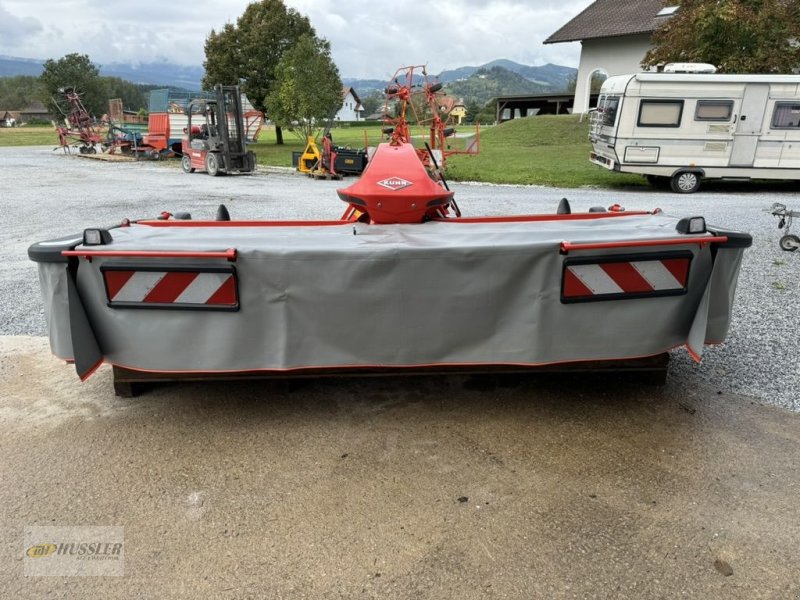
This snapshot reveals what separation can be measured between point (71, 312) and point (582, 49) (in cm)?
3425

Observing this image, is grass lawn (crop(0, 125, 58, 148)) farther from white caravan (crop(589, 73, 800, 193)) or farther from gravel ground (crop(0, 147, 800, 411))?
white caravan (crop(589, 73, 800, 193))

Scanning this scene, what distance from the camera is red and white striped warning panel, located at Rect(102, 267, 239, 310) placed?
2.95m

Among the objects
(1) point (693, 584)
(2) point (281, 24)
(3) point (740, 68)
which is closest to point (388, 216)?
(1) point (693, 584)

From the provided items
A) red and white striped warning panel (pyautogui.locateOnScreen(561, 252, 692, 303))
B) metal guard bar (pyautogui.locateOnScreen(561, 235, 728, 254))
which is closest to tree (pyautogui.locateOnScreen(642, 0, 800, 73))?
metal guard bar (pyautogui.locateOnScreen(561, 235, 728, 254))

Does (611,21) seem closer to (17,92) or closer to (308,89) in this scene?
(308,89)

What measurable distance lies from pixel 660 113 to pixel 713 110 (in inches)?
48.2

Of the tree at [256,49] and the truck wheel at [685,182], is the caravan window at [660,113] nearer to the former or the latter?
the truck wheel at [685,182]

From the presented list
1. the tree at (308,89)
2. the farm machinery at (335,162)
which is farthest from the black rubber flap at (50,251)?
the tree at (308,89)

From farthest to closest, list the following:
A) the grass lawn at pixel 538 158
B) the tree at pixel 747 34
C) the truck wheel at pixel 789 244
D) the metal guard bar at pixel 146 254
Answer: the tree at pixel 747 34
the grass lawn at pixel 538 158
the truck wheel at pixel 789 244
the metal guard bar at pixel 146 254

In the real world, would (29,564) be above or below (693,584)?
below

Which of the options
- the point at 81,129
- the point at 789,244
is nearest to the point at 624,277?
the point at 789,244

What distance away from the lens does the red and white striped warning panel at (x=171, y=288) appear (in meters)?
2.95

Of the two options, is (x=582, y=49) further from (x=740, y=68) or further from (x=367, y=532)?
(x=367, y=532)

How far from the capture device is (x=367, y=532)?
2463mm
